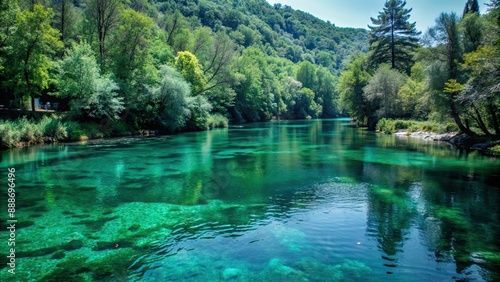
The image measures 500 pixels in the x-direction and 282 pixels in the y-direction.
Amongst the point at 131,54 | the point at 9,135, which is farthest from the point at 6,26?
the point at 131,54

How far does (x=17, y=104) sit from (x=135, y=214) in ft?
135

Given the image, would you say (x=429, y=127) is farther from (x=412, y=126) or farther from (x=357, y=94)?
(x=357, y=94)

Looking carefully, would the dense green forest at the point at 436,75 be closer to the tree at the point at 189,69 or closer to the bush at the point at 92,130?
the tree at the point at 189,69

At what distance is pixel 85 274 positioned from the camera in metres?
8.05

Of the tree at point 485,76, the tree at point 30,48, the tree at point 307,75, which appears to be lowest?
the tree at point 485,76

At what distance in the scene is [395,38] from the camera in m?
63.9

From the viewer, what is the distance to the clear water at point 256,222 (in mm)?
8500

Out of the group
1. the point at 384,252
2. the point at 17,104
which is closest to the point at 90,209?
the point at 384,252

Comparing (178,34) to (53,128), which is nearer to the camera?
(53,128)

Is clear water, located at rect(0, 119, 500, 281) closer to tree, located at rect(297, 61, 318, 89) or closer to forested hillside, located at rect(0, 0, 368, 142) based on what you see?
forested hillside, located at rect(0, 0, 368, 142)

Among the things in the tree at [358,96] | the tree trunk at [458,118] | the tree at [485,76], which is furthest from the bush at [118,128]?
the tree at [358,96]

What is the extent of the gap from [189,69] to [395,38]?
39912mm

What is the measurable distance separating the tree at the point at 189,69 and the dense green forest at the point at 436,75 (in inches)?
1161

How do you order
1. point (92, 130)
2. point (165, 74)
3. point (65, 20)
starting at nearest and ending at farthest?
1. point (92, 130)
2. point (165, 74)
3. point (65, 20)
